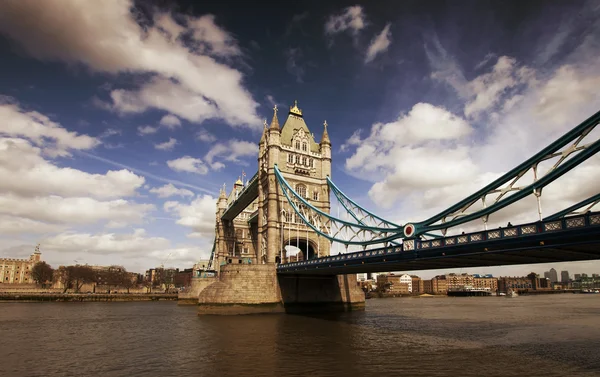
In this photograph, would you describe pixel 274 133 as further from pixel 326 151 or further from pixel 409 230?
pixel 409 230

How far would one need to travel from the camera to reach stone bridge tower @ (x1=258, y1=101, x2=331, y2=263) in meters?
48.1

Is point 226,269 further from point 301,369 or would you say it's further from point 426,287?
point 426,287

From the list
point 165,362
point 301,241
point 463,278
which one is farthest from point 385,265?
point 463,278

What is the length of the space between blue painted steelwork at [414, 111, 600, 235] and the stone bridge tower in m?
24.6

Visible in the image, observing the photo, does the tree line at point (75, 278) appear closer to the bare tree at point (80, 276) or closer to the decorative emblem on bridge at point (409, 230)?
the bare tree at point (80, 276)

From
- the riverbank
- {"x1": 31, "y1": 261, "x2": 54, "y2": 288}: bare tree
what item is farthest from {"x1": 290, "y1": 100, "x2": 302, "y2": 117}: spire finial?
{"x1": 31, "y1": 261, "x2": 54, "y2": 288}: bare tree

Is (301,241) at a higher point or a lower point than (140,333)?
higher

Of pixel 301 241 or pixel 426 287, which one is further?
pixel 426 287

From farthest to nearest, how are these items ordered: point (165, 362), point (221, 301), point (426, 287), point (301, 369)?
point (426, 287) → point (221, 301) → point (165, 362) → point (301, 369)

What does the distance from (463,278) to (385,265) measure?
175 metres

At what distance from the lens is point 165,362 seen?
17.7 meters

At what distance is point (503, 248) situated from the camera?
19562 millimetres

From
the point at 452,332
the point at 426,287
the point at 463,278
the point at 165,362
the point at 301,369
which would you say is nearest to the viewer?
the point at 301,369

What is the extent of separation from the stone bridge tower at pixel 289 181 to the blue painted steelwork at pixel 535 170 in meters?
24.6
